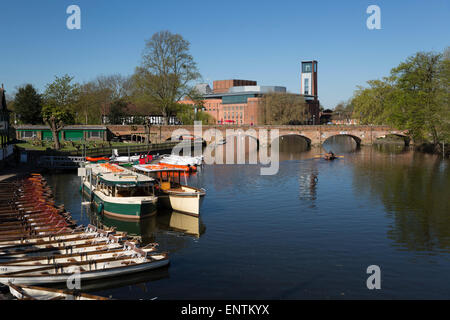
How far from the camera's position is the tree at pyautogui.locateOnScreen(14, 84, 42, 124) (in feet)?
324

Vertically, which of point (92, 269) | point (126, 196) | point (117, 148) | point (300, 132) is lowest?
point (92, 269)

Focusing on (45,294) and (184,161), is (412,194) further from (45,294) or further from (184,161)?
(45,294)

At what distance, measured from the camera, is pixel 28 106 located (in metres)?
98.8

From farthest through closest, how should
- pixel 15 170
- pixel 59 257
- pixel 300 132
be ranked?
pixel 300 132 < pixel 15 170 < pixel 59 257

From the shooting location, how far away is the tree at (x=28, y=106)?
9869cm

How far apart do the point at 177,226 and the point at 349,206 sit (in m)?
15.7

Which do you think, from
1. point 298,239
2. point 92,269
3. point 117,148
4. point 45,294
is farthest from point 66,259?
point 117,148

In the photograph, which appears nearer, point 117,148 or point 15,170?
point 15,170

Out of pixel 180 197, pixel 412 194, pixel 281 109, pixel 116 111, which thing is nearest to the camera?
pixel 180 197

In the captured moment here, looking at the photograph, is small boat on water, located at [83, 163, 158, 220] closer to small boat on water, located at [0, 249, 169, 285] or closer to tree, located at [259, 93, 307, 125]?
small boat on water, located at [0, 249, 169, 285]

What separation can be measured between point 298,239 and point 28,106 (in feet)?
291

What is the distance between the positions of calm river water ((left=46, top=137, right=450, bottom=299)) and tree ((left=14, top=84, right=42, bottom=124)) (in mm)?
54128

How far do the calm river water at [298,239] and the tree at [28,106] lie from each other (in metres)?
54.1

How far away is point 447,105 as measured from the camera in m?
67.1
